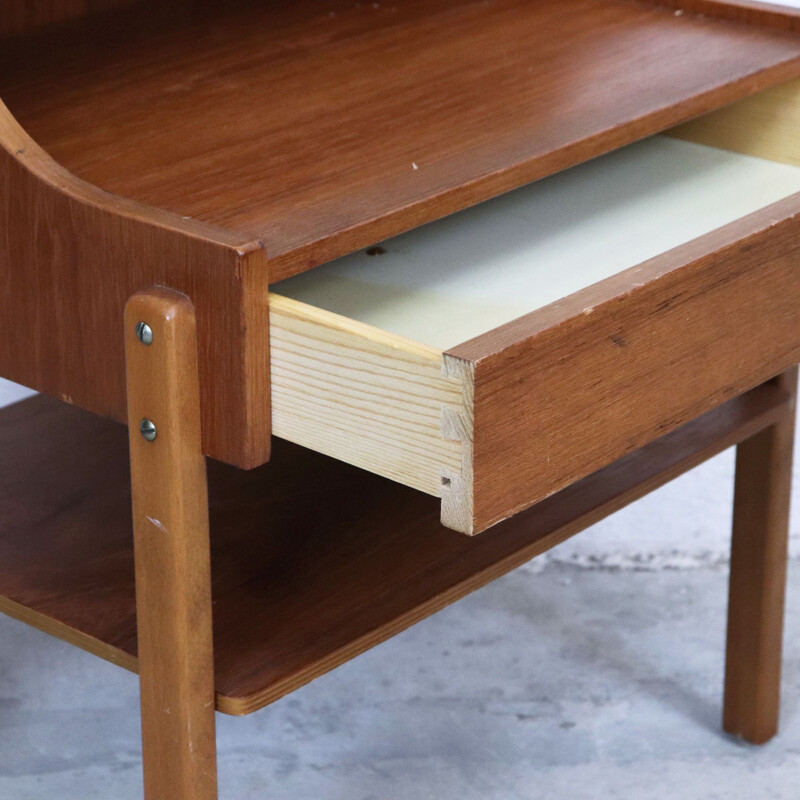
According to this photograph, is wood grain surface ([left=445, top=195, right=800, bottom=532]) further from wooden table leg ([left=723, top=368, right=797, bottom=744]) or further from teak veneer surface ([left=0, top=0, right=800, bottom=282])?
wooden table leg ([left=723, top=368, right=797, bottom=744])

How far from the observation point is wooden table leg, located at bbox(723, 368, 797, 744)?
4.93 ft

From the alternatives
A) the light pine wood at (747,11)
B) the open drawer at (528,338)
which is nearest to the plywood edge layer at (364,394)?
the open drawer at (528,338)

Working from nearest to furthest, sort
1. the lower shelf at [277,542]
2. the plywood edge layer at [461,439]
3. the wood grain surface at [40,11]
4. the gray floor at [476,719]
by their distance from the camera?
the plywood edge layer at [461,439] → the lower shelf at [277,542] → the wood grain surface at [40,11] → the gray floor at [476,719]

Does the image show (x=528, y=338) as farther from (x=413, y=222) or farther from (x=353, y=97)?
(x=353, y=97)

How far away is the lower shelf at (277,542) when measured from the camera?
1.08 metres

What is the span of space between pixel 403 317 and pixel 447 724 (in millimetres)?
696

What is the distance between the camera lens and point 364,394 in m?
0.84

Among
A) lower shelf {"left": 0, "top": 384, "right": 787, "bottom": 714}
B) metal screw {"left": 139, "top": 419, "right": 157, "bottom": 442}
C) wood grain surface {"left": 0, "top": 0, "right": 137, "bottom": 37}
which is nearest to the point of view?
metal screw {"left": 139, "top": 419, "right": 157, "bottom": 442}

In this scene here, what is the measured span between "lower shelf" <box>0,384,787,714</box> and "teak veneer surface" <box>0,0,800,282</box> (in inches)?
12.2

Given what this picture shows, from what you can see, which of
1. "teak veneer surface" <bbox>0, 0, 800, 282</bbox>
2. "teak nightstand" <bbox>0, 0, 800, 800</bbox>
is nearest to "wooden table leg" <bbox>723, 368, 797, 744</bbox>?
"teak nightstand" <bbox>0, 0, 800, 800</bbox>

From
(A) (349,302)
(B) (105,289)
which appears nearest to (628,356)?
(A) (349,302)

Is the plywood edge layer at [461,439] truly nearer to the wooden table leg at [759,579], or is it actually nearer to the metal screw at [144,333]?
the metal screw at [144,333]

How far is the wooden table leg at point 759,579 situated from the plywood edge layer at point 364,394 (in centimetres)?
71

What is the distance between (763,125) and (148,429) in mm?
672
